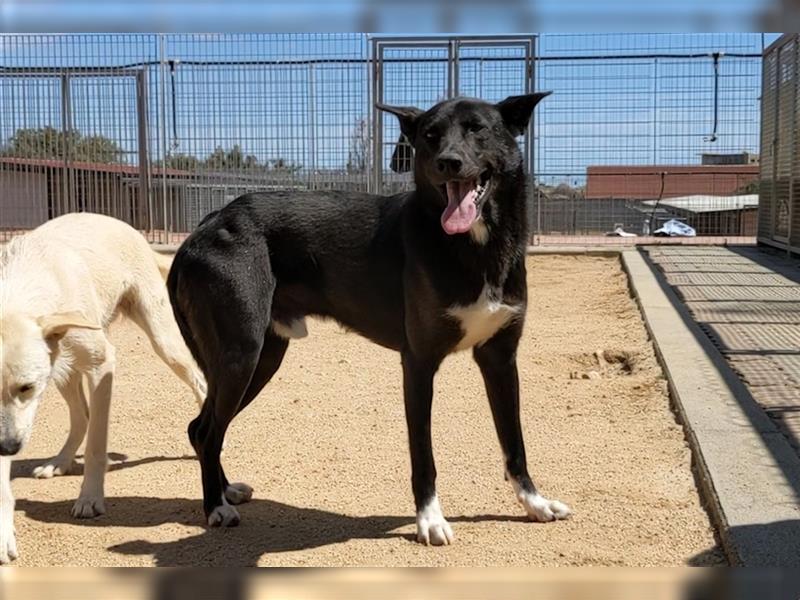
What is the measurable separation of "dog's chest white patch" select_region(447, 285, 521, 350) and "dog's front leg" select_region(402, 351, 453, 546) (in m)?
0.19

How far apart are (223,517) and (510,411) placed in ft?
4.39

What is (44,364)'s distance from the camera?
3.46 m

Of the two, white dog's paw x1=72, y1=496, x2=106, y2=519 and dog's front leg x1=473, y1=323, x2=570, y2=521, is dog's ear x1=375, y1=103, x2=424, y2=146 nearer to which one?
dog's front leg x1=473, y1=323, x2=570, y2=521

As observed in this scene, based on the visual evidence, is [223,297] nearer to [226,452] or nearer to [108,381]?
[108,381]

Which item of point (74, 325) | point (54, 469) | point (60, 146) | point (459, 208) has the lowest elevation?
point (54, 469)

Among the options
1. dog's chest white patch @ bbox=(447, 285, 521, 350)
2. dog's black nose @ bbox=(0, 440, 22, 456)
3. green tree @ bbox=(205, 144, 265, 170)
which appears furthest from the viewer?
green tree @ bbox=(205, 144, 265, 170)

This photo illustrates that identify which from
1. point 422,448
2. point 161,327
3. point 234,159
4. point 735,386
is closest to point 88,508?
point 161,327

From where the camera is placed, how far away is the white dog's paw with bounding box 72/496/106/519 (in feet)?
13.4

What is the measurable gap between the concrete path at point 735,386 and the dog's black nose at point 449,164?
165cm

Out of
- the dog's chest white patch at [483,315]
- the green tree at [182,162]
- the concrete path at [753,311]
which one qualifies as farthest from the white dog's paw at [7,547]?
the green tree at [182,162]

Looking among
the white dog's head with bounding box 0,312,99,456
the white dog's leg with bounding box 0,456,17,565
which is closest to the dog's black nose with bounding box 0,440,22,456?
the white dog's head with bounding box 0,312,99,456

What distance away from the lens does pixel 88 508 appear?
4082 mm

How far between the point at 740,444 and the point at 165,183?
12.8 m

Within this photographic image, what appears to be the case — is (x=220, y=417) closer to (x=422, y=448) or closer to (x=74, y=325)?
(x=74, y=325)
